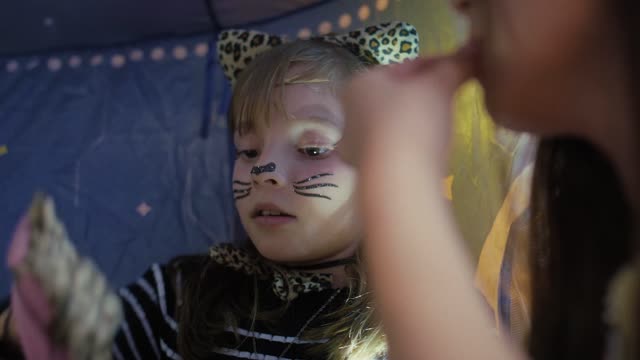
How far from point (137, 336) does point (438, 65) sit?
67cm

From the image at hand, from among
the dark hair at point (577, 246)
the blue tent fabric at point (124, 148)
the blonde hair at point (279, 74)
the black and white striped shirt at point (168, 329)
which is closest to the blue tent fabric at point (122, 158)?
the blue tent fabric at point (124, 148)

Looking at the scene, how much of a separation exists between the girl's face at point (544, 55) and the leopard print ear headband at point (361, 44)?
517 millimetres

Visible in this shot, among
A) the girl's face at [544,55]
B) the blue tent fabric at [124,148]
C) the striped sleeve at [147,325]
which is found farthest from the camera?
the blue tent fabric at [124,148]

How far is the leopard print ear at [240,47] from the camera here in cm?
95

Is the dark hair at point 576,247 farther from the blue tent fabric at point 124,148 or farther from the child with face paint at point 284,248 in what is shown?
the blue tent fabric at point 124,148

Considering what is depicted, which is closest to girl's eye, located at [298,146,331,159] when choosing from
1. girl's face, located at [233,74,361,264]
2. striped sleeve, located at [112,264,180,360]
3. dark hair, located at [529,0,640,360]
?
girl's face, located at [233,74,361,264]

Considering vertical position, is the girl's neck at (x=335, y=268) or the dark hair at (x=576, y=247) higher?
the dark hair at (x=576, y=247)

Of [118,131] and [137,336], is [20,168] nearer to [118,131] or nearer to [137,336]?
[118,131]

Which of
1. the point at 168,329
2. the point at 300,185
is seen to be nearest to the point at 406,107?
the point at 300,185

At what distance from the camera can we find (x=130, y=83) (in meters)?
1.33

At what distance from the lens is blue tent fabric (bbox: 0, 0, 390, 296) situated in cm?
127

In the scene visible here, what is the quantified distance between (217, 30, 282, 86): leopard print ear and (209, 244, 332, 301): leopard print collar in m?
0.25

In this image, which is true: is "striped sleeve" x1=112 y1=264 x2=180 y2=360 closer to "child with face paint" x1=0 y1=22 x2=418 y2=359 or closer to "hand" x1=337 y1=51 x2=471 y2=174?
"child with face paint" x1=0 y1=22 x2=418 y2=359

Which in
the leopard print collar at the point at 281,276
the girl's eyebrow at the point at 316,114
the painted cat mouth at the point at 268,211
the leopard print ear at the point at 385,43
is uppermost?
the leopard print ear at the point at 385,43
